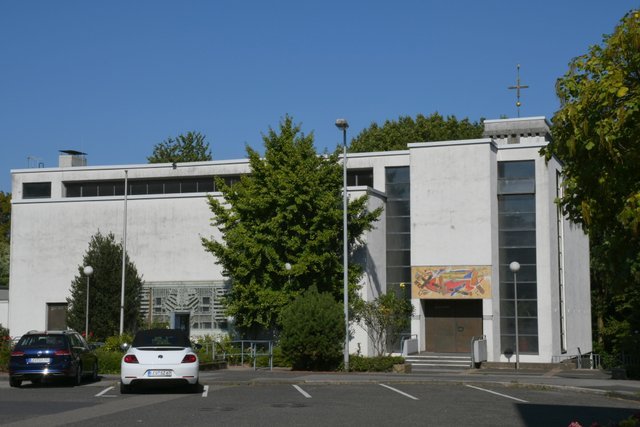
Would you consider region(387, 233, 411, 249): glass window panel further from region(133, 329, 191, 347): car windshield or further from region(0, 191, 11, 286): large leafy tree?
region(0, 191, 11, 286): large leafy tree

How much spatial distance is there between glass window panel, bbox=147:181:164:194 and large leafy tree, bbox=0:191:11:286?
113ft

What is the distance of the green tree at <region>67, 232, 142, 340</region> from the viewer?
134ft

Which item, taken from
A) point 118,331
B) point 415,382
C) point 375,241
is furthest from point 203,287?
point 415,382

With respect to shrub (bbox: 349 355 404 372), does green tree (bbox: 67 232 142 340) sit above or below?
above

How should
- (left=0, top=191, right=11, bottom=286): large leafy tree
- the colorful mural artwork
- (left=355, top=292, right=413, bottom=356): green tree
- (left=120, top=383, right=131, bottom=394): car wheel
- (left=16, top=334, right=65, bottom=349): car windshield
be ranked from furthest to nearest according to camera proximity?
(left=0, top=191, right=11, bottom=286): large leafy tree
the colorful mural artwork
(left=355, top=292, right=413, bottom=356): green tree
(left=16, top=334, right=65, bottom=349): car windshield
(left=120, top=383, right=131, bottom=394): car wheel

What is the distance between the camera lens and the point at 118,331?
1606 inches

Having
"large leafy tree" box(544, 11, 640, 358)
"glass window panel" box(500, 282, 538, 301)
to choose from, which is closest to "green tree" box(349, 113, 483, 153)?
"glass window panel" box(500, 282, 538, 301)

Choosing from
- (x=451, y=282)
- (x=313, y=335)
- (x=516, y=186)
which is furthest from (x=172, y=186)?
(x=313, y=335)

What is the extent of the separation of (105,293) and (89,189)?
11517 millimetres

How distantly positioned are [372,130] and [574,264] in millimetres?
27168

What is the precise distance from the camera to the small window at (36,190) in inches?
2015

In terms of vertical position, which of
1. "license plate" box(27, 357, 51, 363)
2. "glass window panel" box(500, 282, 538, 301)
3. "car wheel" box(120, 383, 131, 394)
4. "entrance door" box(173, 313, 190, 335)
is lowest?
"car wheel" box(120, 383, 131, 394)

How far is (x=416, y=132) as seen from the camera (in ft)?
225

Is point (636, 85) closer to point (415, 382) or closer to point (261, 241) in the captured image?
point (415, 382)
